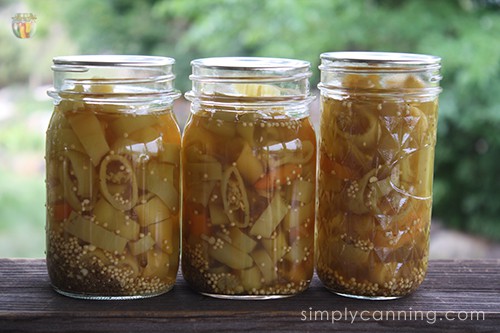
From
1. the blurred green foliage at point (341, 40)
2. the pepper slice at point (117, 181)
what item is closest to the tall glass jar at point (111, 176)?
the pepper slice at point (117, 181)

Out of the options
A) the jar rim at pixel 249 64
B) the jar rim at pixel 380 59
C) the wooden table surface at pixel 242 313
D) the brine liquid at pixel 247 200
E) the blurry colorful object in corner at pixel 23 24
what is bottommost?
the wooden table surface at pixel 242 313

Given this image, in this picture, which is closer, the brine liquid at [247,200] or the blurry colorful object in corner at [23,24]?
the brine liquid at [247,200]

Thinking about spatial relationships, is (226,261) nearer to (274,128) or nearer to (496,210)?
(274,128)

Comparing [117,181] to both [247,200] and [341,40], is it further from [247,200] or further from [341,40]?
[341,40]

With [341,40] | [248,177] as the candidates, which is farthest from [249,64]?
[341,40]

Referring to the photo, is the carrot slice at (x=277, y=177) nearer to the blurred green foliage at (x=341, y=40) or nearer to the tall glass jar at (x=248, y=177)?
the tall glass jar at (x=248, y=177)

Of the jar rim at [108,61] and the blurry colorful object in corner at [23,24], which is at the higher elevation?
the blurry colorful object in corner at [23,24]

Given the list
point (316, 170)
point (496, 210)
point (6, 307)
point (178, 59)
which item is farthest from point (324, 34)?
point (6, 307)
